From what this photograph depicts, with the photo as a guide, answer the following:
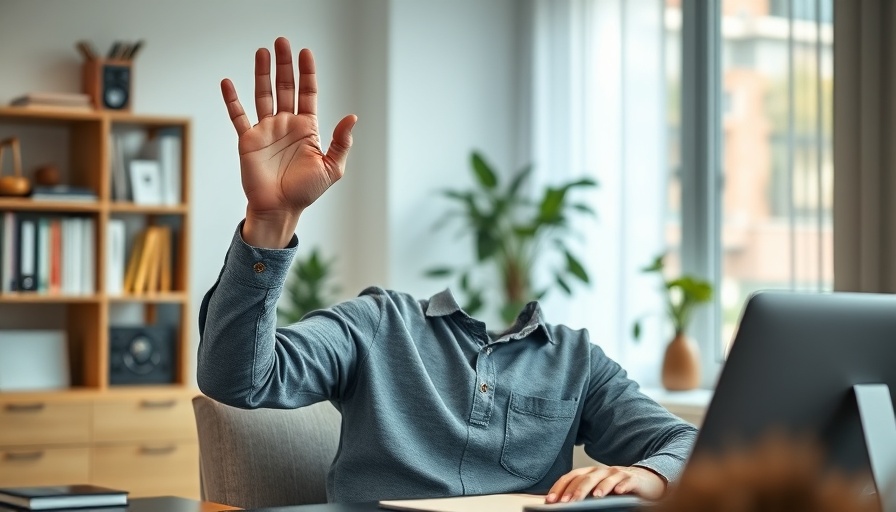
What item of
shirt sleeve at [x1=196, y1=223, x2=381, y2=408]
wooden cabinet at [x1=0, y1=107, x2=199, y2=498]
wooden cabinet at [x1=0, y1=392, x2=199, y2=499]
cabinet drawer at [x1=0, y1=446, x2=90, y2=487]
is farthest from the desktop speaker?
shirt sleeve at [x1=196, y1=223, x2=381, y2=408]

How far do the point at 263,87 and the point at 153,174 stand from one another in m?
2.65

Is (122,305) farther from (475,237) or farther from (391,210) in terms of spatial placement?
(475,237)

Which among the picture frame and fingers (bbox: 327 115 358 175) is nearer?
fingers (bbox: 327 115 358 175)

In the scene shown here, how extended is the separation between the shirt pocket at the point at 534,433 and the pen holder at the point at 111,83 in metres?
2.70

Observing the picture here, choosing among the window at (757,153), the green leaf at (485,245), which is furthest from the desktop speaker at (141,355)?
the window at (757,153)

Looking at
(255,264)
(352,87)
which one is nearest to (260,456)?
(255,264)

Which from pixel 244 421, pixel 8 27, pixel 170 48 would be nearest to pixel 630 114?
pixel 170 48

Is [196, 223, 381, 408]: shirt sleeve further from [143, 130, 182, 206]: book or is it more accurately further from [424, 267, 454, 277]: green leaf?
[424, 267, 454, 277]: green leaf

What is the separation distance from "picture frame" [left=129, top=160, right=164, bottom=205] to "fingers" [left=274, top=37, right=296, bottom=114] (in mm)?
2615

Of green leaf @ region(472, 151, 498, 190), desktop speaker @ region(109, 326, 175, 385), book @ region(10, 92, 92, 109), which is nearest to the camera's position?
book @ region(10, 92, 92, 109)

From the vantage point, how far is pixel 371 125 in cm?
469

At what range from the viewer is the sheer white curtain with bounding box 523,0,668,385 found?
4254mm

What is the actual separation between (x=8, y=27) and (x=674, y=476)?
3.42 meters

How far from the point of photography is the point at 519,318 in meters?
1.98
